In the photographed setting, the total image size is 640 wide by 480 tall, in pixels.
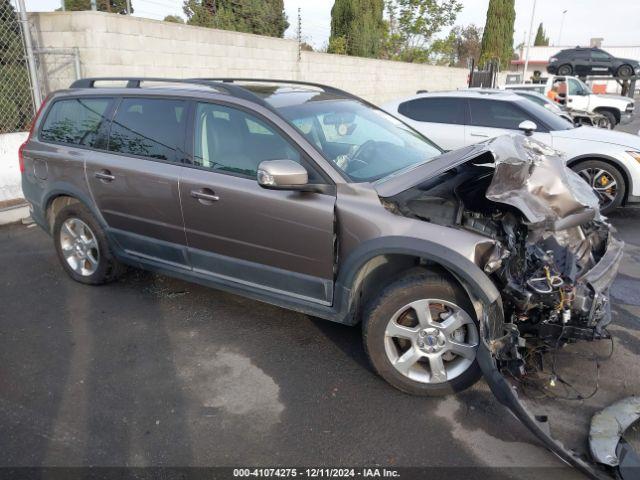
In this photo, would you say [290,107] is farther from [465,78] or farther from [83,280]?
[465,78]

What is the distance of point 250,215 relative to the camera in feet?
11.2

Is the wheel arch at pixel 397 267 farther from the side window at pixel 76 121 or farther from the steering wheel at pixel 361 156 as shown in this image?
the side window at pixel 76 121

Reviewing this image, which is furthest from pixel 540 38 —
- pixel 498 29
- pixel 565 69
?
pixel 565 69

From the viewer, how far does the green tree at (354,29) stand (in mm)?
21078

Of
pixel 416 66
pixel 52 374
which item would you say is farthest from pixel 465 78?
pixel 52 374

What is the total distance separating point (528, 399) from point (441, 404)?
49 centimetres

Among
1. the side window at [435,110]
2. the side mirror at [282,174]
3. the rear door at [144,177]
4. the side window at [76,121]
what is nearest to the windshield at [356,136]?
the side mirror at [282,174]

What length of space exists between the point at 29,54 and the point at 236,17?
307 inches

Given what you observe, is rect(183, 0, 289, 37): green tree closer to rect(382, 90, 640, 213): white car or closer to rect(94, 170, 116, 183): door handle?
rect(382, 90, 640, 213): white car

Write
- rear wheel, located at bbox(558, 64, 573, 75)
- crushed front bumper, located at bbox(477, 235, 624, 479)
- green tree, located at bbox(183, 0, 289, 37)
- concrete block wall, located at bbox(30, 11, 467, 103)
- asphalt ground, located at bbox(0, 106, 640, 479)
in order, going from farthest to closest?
rear wheel, located at bbox(558, 64, 573, 75)
green tree, located at bbox(183, 0, 289, 37)
concrete block wall, located at bbox(30, 11, 467, 103)
asphalt ground, located at bbox(0, 106, 640, 479)
crushed front bumper, located at bbox(477, 235, 624, 479)

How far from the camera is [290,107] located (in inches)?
141

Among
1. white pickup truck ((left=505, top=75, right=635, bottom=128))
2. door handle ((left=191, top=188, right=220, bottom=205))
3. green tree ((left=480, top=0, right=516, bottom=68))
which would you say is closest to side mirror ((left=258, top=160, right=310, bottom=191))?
door handle ((left=191, top=188, right=220, bottom=205))

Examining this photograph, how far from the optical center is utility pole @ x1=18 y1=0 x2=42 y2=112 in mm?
7207

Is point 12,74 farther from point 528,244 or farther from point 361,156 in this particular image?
point 528,244
